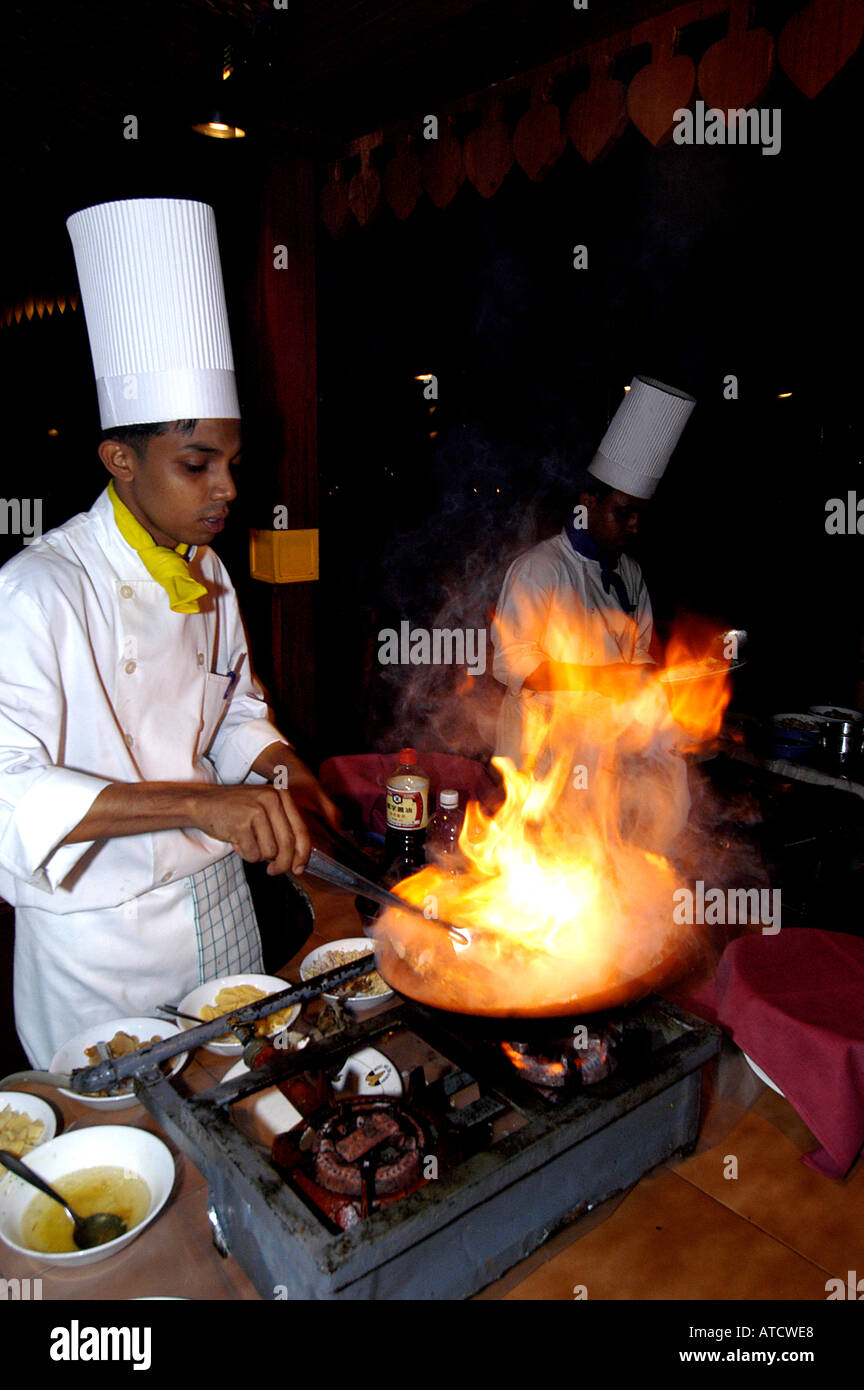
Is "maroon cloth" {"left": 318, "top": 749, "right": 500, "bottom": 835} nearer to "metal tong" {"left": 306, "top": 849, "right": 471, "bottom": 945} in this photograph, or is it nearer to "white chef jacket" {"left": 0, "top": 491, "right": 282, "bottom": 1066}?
"white chef jacket" {"left": 0, "top": 491, "right": 282, "bottom": 1066}

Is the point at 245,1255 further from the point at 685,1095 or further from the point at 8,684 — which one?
the point at 8,684

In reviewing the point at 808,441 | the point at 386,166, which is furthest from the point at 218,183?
the point at 808,441

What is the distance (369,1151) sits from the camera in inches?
55.9

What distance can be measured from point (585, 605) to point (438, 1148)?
12.6 feet

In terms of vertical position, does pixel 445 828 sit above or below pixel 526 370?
below

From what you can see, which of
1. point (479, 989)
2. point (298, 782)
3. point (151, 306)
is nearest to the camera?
point (479, 989)

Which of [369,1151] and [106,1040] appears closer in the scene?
[369,1151]

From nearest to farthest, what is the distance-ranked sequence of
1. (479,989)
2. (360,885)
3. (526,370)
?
(479,989) < (360,885) < (526,370)

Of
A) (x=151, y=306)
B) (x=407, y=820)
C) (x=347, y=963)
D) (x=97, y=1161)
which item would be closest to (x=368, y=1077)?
(x=347, y=963)

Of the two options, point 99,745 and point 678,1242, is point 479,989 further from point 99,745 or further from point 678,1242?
point 99,745

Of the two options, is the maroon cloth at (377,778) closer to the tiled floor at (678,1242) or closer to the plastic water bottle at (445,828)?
the plastic water bottle at (445,828)

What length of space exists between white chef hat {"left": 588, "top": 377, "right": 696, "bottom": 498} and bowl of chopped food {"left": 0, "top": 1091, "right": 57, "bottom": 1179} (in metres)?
4.08

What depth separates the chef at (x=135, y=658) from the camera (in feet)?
6.67

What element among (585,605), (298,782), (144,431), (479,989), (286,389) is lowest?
(479,989)
